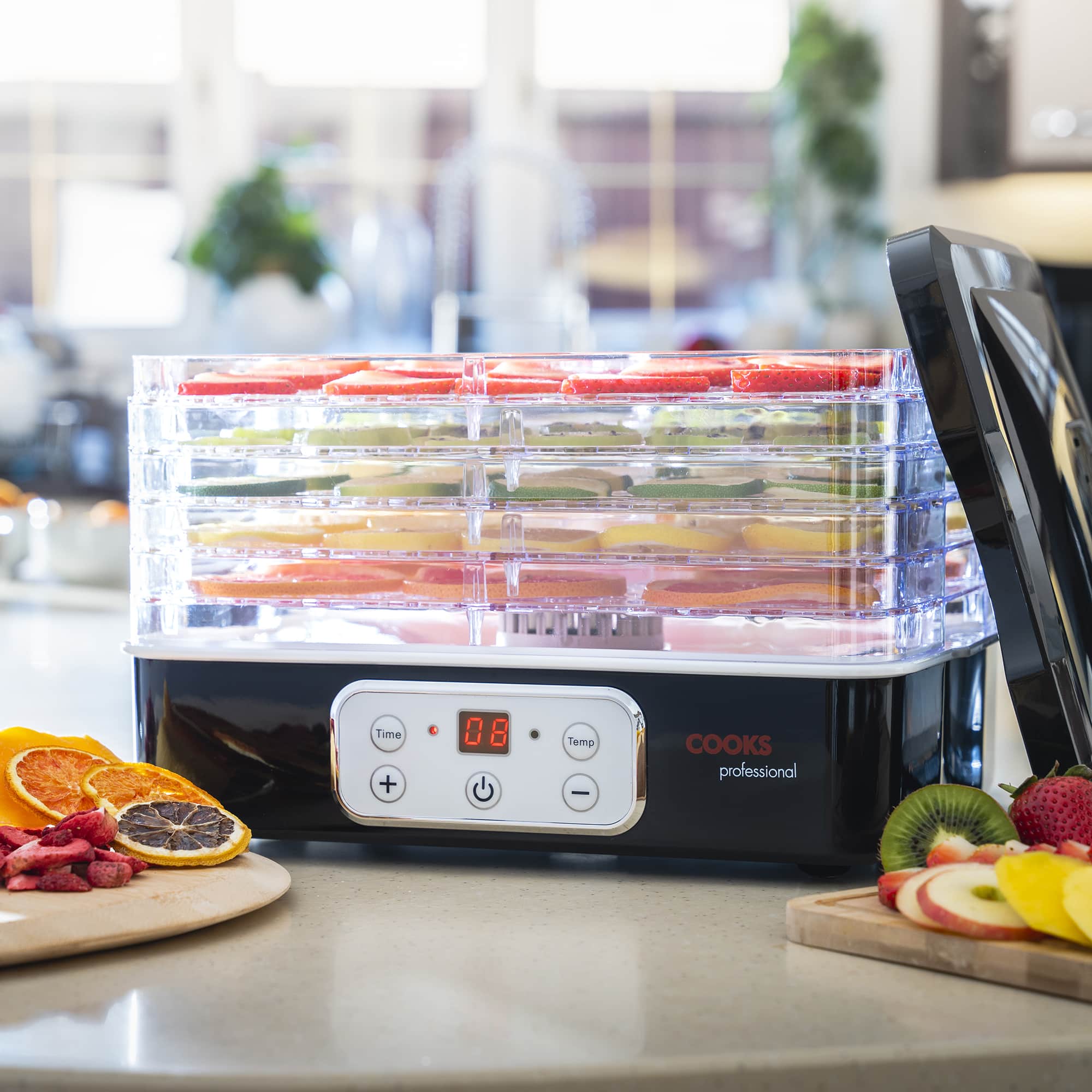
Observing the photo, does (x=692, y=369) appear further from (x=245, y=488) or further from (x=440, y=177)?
(x=440, y=177)

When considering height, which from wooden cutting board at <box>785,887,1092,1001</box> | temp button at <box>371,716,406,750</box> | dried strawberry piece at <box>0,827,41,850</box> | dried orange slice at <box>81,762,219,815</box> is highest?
Result: temp button at <box>371,716,406,750</box>

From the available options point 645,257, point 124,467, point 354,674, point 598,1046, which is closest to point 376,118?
point 645,257

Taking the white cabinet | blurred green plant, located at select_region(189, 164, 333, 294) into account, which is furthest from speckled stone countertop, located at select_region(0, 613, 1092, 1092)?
blurred green plant, located at select_region(189, 164, 333, 294)

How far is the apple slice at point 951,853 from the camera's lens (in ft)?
2.09

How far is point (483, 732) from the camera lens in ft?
2.49

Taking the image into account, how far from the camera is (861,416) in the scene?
0.76m

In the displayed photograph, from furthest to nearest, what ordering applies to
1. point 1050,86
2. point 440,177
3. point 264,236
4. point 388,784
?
point 440,177 → point 264,236 → point 1050,86 → point 388,784

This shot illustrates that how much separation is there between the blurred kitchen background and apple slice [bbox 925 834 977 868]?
305cm

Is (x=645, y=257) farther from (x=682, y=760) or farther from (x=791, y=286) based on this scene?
(x=682, y=760)

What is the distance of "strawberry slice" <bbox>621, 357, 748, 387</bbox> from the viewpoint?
0.77 metres

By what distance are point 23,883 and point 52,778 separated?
0.40 ft

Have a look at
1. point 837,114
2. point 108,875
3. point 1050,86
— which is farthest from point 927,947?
point 837,114

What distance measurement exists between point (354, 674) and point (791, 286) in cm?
334

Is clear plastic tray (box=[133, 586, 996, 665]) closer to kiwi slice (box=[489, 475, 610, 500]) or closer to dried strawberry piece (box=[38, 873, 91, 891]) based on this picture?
kiwi slice (box=[489, 475, 610, 500])
